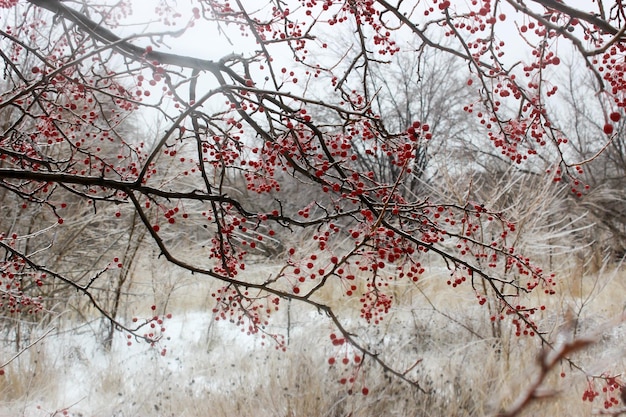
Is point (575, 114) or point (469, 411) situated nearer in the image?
point (469, 411)

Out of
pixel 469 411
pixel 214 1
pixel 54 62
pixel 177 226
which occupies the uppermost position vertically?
pixel 214 1

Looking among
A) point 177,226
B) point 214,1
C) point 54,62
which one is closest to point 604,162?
point 177,226

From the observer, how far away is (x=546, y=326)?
4676 mm

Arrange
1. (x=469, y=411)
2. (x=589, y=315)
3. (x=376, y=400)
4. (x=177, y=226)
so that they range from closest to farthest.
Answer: (x=376, y=400) < (x=469, y=411) < (x=589, y=315) < (x=177, y=226)

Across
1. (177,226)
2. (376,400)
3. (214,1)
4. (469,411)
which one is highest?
(214,1)

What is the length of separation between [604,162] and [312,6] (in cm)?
1296

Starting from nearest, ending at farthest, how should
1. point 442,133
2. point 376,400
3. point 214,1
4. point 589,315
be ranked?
point 214,1 < point 376,400 < point 589,315 < point 442,133

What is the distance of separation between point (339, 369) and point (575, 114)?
1127 cm

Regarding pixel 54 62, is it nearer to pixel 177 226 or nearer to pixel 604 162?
pixel 177 226

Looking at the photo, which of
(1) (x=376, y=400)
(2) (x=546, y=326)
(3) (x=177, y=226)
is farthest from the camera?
(3) (x=177, y=226)

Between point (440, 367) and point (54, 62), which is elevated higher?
point (54, 62)

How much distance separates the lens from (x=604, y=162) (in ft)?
42.7

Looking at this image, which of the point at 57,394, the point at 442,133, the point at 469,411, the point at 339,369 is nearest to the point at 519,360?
the point at 469,411

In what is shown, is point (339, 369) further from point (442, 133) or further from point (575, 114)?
point (575, 114)
